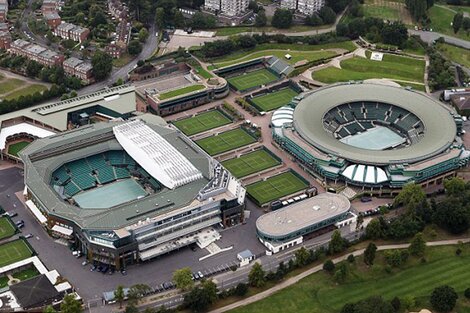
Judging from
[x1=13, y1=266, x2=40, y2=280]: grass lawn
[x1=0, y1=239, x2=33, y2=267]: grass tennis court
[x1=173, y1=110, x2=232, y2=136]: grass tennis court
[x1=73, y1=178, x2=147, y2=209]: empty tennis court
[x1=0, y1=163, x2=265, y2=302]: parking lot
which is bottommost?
[x1=13, y1=266, x2=40, y2=280]: grass lawn

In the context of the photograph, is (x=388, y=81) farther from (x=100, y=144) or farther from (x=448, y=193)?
(x=100, y=144)

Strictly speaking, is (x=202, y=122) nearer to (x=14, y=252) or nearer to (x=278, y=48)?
(x=278, y=48)

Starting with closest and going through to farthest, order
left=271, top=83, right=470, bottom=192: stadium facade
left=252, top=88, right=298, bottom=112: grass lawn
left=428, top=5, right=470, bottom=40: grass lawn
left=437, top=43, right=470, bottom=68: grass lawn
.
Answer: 1. left=271, top=83, right=470, bottom=192: stadium facade
2. left=252, top=88, right=298, bottom=112: grass lawn
3. left=437, top=43, right=470, bottom=68: grass lawn
4. left=428, top=5, right=470, bottom=40: grass lawn

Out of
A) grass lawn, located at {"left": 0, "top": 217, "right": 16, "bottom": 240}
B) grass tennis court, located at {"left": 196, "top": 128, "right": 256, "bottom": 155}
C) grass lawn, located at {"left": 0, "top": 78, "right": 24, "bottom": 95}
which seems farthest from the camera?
grass lawn, located at {"left": 0, "top": 78, "right": 24, "bottom": 95}

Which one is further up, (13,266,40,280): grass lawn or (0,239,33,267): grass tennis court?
(0,239,33,267): grass tennis court

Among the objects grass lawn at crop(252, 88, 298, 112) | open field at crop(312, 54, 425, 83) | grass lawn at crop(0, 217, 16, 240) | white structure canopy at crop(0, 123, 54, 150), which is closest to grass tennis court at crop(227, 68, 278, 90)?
grass lawn at crop(252, 88, 298, 112)

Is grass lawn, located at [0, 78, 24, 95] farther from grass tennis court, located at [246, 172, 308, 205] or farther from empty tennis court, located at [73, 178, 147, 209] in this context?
grass tennis court, located at [246, 172, 308, 205]

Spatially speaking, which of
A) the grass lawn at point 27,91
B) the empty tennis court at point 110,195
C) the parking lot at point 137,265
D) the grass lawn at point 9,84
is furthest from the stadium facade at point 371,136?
the grass lawn at point 9,84
